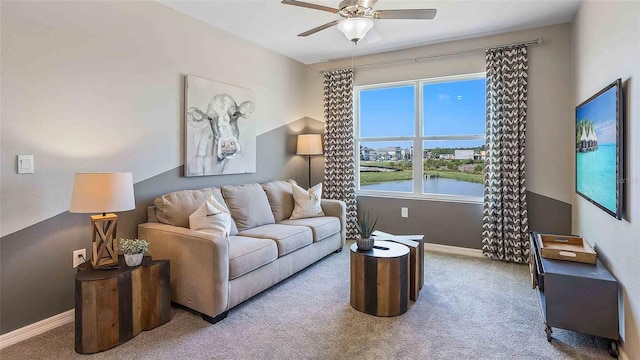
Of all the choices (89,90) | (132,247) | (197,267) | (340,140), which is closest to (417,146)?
(340,140)

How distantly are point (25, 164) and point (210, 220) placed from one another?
1.26 meters

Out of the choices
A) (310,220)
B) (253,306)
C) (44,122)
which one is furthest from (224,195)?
(44,122)

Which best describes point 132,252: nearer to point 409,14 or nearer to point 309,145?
point 409,14

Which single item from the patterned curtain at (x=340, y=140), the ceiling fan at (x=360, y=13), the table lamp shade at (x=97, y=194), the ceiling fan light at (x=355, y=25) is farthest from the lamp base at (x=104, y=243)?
the patterned curtain at (x=340, y=140)

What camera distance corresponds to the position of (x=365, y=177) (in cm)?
493

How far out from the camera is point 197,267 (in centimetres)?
246

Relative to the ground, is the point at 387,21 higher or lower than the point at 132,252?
higher

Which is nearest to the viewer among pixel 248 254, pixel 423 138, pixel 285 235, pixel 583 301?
pixel 583 301

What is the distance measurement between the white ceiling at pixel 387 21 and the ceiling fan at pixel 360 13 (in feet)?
2.18

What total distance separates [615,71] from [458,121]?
6.85 ft

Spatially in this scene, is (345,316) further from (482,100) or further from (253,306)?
(482,100)

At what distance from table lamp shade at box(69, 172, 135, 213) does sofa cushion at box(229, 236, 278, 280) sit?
0.85 m

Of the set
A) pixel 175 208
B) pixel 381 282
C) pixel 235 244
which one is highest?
pixel 175 208

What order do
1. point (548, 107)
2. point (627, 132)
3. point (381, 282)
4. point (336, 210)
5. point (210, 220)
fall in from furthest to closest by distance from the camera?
point (336, 210)
point (548, 107)
point (210, 220)
point (381, 282)
point (627, 132)
